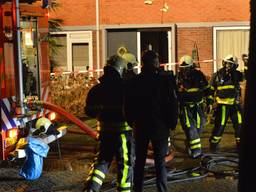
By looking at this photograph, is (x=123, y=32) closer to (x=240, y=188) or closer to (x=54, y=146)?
(x=54, y=146)

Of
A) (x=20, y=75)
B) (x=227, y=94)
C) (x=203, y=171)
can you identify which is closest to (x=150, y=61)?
(x=20, y=75)

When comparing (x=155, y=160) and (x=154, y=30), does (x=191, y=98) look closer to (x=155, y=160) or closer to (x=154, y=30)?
(x=155, y=160)

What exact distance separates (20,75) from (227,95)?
11.0ft

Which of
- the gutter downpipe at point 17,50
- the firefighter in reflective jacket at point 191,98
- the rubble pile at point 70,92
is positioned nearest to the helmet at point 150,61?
the gutter downpipe at point 17,50

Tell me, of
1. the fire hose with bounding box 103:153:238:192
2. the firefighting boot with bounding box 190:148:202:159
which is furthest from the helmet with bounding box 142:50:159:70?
the firefighting boot with bounding box 190:148:202:159

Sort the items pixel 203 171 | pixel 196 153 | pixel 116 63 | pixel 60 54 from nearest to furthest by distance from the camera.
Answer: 1. pixel 116 63
2. pixel 203 171
3. pixel 196 153
4. pixel 60 54

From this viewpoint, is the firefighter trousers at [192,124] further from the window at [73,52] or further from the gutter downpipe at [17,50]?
the window at [73,52]

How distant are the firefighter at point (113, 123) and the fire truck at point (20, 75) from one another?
167 cm

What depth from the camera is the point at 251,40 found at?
3975 millimetres

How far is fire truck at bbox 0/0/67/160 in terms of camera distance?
7547mm

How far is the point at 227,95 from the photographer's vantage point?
8945 mm

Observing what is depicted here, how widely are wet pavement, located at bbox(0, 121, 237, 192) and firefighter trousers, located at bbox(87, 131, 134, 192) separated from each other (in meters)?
0.65

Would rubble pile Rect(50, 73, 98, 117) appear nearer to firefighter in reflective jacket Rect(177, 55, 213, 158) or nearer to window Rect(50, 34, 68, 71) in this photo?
window Rect(50, 34, 68, 71)

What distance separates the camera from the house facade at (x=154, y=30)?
17688 millimetres
